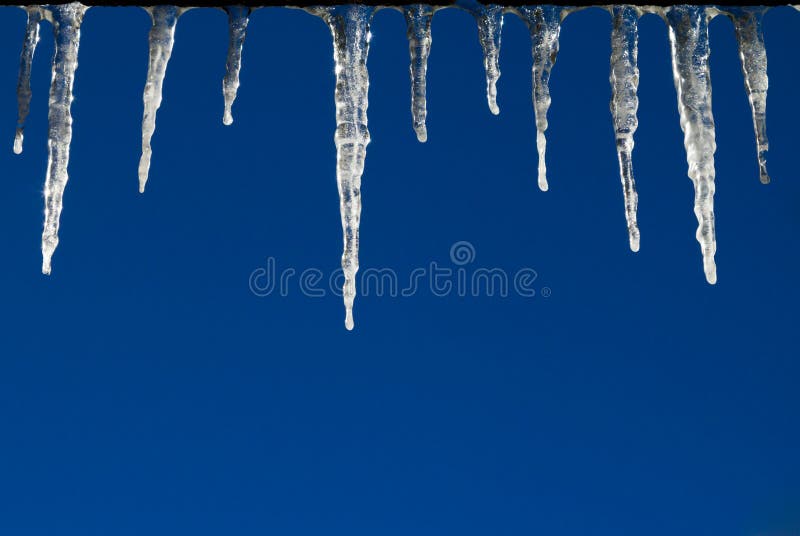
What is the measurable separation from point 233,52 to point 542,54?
1.07 m

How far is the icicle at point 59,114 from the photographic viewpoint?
263 centimetres

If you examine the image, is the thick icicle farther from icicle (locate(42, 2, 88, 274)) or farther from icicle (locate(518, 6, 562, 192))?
icicle (locate(42, 2, 88, 274))

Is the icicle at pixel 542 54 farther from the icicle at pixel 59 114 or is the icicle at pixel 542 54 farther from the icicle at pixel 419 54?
the icicle at pixel 59 114

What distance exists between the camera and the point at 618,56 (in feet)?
9.98

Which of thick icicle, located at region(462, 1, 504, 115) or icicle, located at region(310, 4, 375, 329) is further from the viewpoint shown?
icicle, located at region(310, 4, 375, 329)

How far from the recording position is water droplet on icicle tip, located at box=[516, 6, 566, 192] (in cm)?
245

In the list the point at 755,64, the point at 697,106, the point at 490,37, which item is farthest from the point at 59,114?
the point at 755,64

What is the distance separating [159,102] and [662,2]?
1.96 m

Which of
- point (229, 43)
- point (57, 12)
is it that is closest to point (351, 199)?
point (229, 43)

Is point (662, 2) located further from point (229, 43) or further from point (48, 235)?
point (48, 235)

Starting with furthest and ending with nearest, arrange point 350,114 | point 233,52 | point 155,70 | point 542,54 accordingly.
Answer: point 155,70, point 350,114, point 233,52, point 542,54

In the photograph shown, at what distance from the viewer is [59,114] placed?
314 cm

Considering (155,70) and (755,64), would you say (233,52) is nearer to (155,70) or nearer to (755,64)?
(155,70)

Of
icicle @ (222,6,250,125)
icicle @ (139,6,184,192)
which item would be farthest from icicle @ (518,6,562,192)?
icicle @ (139,6,184,192)
